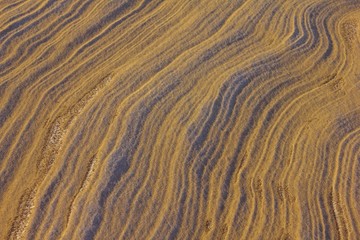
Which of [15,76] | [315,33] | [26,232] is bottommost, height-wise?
[26,232]

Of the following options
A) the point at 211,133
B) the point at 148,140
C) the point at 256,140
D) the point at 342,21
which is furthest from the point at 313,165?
the point at 342,21

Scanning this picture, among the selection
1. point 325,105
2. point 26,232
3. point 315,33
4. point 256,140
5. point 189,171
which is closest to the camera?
point 26,232

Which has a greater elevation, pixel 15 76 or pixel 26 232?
pixel 15 76

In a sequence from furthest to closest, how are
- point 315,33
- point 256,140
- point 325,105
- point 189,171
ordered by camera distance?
1. point 315,33
2. point 325,105
3. point 256,140
4. point 189,171

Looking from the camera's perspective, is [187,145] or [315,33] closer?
[187,145]

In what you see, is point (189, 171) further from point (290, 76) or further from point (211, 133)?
point (290, 76)

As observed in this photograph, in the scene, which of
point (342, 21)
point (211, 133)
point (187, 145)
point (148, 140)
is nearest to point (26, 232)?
point (148, 140)

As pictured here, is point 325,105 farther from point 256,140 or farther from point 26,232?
point 26,232
